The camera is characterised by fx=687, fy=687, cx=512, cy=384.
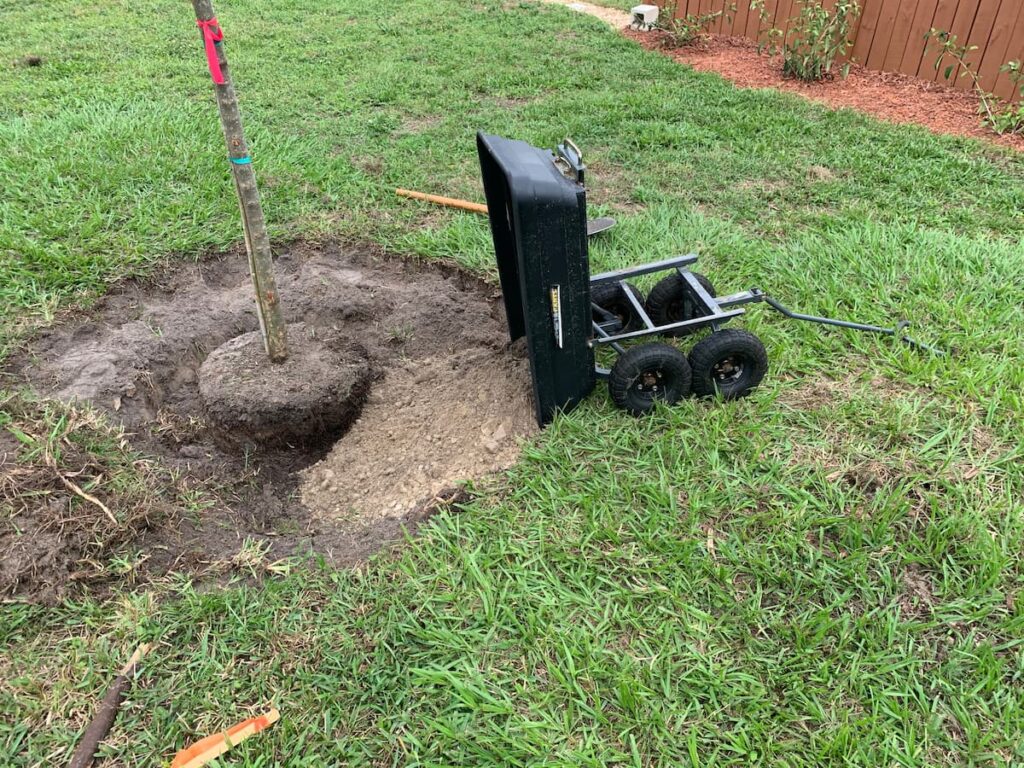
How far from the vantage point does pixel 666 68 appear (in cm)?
712

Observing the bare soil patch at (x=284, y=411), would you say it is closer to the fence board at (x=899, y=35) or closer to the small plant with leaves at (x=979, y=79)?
the small plant with leaves at (x=979, y=79)

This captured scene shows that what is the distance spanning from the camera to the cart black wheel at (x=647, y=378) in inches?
101

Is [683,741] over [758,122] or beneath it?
beneath

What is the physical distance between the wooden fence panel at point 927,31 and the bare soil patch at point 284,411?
527cm

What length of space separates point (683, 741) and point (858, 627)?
65 centimetres

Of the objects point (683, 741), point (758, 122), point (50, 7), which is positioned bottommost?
point (683, 741)

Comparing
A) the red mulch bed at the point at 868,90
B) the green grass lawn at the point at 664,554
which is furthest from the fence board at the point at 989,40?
the green grass lawn at the point at 664,554

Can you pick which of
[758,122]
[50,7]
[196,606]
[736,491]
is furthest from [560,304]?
[50,7]

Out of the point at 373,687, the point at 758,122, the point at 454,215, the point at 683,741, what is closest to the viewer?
the point at 683,741

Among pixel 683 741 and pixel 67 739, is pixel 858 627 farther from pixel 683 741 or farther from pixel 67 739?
pixel 67 739

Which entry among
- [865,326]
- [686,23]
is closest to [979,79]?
[686,23]

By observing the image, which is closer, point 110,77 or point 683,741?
point 683,741

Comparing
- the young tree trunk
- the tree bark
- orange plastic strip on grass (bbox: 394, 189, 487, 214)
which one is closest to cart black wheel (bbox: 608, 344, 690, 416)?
the young tree trunk

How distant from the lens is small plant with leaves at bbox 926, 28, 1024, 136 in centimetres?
536
